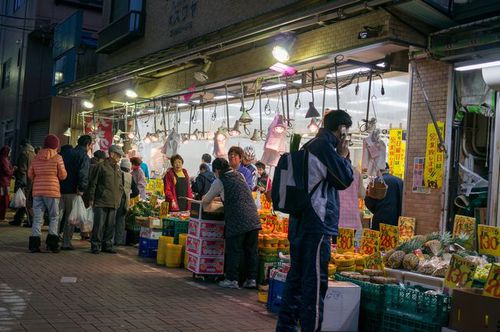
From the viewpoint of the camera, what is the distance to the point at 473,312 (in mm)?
5855

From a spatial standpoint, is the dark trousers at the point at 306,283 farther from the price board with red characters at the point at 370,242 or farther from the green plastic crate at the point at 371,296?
the price board with red characters at the point at 370,242

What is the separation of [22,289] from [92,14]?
23399 millimetres

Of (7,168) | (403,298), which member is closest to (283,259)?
(403,298)

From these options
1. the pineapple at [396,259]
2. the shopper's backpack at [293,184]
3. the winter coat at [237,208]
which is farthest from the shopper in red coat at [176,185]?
the shopper's backpack at [293,184]

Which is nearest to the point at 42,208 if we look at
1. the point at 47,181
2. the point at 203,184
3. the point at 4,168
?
the point at 47,181

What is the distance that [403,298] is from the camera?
660cm

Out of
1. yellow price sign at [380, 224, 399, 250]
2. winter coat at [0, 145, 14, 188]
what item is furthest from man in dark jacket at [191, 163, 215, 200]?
winter coat at [0, 145, 14, 188]

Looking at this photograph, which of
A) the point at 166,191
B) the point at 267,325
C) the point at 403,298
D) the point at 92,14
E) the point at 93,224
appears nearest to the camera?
the point at 403,298

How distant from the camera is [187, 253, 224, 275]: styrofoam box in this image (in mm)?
9781

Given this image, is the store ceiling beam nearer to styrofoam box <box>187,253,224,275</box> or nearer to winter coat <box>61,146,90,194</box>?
winter coat <box>61,146,90,194</box>

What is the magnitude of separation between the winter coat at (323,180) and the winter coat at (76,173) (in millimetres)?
7314

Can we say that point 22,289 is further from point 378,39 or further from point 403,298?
point 378,39

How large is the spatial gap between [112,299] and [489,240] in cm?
512

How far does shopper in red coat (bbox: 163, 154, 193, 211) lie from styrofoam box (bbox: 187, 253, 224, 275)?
132 inches
